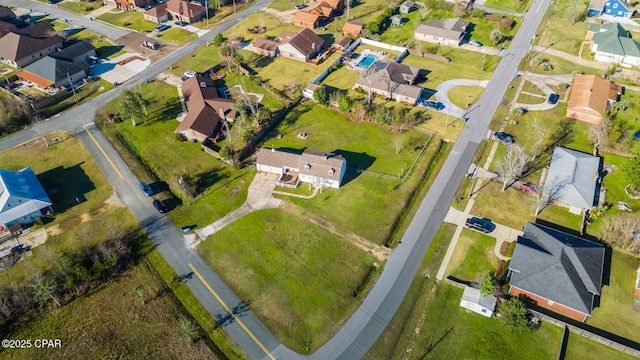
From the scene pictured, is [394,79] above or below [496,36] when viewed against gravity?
below

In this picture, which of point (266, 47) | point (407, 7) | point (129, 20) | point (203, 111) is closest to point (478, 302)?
point (203, 111)

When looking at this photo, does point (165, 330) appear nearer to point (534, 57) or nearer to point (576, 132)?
point (576, 132)

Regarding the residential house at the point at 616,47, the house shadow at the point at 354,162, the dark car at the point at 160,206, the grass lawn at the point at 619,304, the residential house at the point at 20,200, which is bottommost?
the dark car at the point at 160,206

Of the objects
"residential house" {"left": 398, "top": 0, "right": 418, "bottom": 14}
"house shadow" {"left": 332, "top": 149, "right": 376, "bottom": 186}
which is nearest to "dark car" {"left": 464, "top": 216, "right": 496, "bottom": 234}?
"house shadow" {"left": 332, "top": 149, "right": 376, "bottom": 186}

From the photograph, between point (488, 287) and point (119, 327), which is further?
point (119, 327)

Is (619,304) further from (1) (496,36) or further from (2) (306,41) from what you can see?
(2) (306,41)

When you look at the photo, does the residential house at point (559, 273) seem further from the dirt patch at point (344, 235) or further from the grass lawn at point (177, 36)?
the grass lawn at point (177, 36)

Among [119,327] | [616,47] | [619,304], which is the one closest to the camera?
[119,327]

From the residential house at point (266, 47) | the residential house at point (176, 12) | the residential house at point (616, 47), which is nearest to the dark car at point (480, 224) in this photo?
the residential house at point (616, 47)
